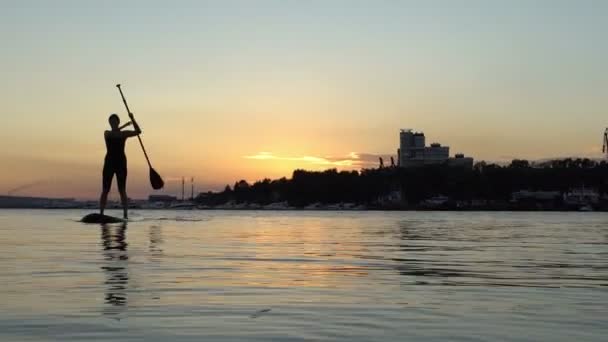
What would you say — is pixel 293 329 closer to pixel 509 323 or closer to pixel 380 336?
pixel 380 336

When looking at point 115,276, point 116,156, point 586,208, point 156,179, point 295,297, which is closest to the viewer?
point 295,297

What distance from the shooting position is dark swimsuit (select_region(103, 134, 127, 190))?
3509cm

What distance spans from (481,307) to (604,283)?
3.73 metres

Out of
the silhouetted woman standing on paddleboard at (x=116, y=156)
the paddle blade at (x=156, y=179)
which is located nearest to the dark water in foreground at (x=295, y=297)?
the silhouetted woman standing on paddleboard at (x=116, y=156)

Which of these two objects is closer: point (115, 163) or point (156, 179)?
point (115, 163)

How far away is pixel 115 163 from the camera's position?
116 ft

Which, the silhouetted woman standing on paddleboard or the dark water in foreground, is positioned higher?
the silhouetted woman standing on paddleboard

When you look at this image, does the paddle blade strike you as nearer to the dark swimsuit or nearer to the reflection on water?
the dark swimsuit

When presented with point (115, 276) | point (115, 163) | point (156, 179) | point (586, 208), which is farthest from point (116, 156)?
point (586, 208)

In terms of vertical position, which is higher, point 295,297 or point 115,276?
point 115,276

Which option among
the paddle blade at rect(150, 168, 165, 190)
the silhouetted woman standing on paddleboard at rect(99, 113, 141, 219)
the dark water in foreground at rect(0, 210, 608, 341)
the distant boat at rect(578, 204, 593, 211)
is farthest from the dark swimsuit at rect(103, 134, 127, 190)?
the distant boat at rect(578, 204, 593, 211)

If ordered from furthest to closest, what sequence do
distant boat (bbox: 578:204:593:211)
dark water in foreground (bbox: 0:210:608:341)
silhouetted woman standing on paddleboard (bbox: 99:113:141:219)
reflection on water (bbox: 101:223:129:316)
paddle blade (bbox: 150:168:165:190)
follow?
distant boat (bbox: 578:204:593:211)
paddle blade (bbox: 150:168:165:190)
silhouetted woman standing on paddleboard (bbox: 99:113:141:219)
reflection on water (bbox: 101:223:129:316)
dark water in foreground (bbox: 0:210:608:341)

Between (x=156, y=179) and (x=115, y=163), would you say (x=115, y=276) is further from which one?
(x=156, y=179)

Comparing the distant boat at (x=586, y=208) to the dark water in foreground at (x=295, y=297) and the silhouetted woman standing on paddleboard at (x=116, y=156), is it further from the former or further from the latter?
the dark water in foreground at (x=295, y=297)
